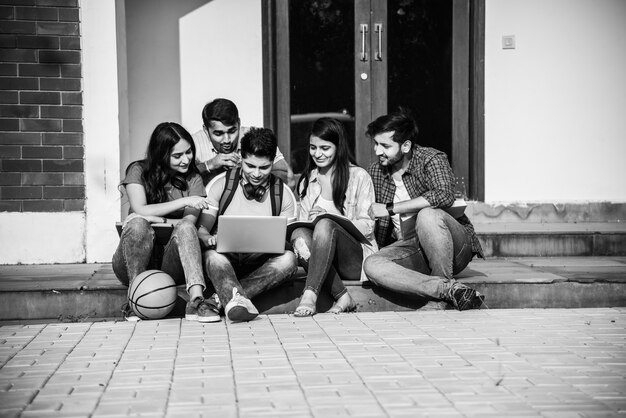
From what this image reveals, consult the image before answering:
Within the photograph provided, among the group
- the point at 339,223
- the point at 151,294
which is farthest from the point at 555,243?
the point at 151,294

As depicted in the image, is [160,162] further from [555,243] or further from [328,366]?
[555,243]

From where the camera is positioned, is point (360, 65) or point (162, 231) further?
point (360, 65)

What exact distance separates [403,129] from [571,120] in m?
3.10

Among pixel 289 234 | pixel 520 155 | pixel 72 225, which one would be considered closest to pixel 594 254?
pixel 520 155

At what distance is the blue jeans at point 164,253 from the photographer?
17.9ft

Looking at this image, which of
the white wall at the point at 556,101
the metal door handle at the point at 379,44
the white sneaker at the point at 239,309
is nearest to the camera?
the white sneaker at the point at 239,309

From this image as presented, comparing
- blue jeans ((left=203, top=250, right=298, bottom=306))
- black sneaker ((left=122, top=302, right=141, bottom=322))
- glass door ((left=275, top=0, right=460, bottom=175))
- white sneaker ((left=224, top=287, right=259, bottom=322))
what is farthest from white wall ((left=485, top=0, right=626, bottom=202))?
black sneaker ((left=122, top=302, right=141, bottom=322))

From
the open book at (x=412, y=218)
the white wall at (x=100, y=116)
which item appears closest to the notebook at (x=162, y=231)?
the white wall at (x=100, y=116)

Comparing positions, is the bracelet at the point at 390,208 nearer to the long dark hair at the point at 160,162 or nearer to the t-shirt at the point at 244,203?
the t-shirt at the point at 244,203

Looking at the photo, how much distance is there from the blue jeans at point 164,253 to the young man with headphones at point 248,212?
0.43 ft

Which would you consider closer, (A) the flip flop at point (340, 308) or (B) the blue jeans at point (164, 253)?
(B) the blue jeans at point (164, 253)

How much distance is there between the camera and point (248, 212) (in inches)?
231

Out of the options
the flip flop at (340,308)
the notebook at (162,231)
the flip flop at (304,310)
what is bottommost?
the flip flop at (340,308)

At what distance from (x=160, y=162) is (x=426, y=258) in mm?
1940
